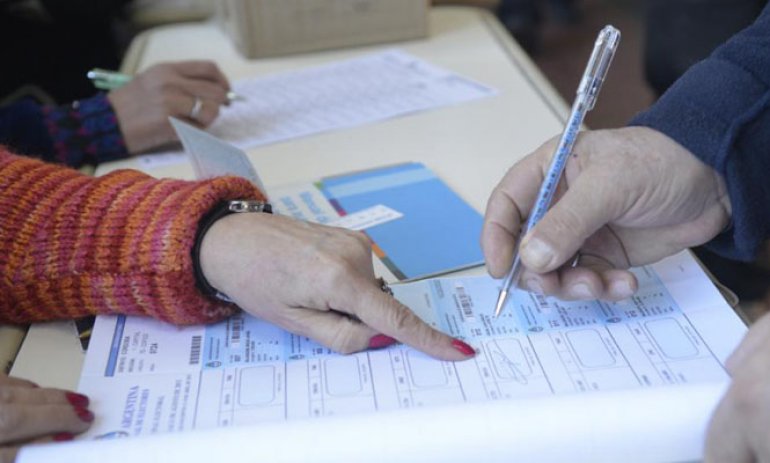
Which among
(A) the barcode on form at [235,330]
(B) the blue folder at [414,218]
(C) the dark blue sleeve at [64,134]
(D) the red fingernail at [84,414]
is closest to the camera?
(D) the red fingernail at [84,414]

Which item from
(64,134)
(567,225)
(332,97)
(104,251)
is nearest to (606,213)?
(567,225)

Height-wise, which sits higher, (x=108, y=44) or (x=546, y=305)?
(x=546, y=305)

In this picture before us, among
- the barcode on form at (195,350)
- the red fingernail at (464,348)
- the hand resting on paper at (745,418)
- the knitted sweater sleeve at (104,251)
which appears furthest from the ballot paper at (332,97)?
the hand resting on paper at (745,418)

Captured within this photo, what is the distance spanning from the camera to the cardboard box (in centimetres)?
138

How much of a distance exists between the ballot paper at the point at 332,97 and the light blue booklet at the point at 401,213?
19cm

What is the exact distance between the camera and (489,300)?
2.32 feet

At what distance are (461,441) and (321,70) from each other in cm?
94

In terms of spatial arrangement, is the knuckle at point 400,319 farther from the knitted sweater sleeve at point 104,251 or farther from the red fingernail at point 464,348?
the knitted sweater sleeve at point 104,251

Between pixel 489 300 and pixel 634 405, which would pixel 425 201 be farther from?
pixel 634 405

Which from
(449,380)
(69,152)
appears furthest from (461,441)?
(69,152)

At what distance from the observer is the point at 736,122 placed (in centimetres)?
69

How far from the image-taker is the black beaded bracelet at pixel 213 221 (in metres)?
0.68

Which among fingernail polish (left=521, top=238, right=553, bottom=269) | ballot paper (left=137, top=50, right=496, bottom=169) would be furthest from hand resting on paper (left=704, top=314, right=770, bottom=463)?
ballot paper (left=137, top=50, right=496, bottom=169)

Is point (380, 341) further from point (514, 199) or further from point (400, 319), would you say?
point (514, 199)
